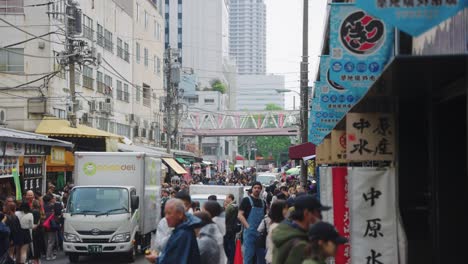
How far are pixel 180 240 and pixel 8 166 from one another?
16561 millimetres

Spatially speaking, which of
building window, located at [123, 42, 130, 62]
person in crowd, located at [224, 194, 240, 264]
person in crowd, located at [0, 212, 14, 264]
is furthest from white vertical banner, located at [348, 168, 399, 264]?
building window, located at [123, 42, 130, 62]

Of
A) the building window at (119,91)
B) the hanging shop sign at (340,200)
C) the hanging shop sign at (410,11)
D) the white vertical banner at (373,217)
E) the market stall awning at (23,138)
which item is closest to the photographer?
the hanging shop sign at (410,11)

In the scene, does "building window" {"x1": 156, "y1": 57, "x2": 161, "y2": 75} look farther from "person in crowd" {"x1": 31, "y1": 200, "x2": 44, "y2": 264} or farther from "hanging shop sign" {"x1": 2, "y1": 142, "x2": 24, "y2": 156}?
"person in crowd" {"x1": 31, "y1": 200, "x2": 44, "y2": 264}

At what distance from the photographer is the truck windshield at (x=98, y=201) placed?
20.0 m

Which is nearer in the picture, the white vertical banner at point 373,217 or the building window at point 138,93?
the white vertical banner at point 373,217

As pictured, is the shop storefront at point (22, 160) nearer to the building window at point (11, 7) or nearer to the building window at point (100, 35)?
the building window at point (11, 7)

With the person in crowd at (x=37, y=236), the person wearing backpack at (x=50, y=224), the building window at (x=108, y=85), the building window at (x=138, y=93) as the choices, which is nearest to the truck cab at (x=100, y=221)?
the person in crowd at (x=37, y=236)

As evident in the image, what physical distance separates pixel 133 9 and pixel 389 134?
4735 cm

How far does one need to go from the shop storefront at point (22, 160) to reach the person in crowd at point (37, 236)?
2.98 meters

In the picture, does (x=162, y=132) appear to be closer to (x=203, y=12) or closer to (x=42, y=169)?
(x=42, y=169)

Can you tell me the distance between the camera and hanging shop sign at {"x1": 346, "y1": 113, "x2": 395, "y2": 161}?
31.9 feet

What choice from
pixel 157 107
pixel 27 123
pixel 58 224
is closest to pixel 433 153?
pixel 58 224

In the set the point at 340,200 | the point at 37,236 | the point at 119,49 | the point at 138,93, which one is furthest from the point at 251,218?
the point at 138,93

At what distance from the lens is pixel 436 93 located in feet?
28.8
